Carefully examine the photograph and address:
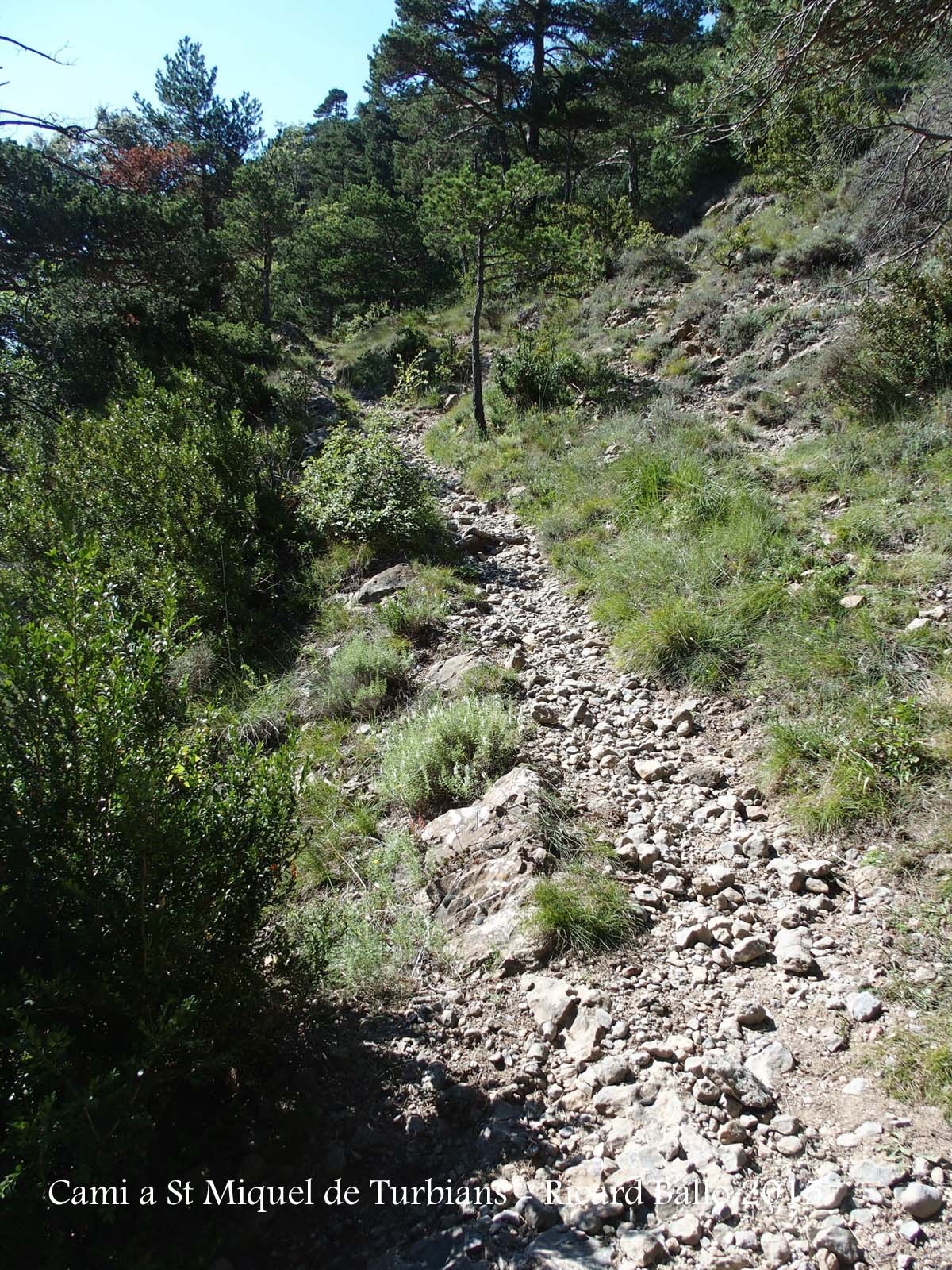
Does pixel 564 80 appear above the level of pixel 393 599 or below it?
above

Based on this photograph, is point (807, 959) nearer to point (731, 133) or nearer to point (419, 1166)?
point (419, 1166)

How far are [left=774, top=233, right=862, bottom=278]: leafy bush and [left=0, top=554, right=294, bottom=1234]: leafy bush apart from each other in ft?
40.1

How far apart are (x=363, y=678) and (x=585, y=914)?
9.99ft

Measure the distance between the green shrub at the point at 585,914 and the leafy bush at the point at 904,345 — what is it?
6.56 meters

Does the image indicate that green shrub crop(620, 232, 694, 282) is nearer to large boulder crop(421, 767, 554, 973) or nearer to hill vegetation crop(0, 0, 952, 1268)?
hill vegetation crop(0, 0, 952, 1268)

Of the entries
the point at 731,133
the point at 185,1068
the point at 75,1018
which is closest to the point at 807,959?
the point at 185,1068

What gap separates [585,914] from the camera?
312 centimetres

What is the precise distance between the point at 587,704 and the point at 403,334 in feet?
46.1

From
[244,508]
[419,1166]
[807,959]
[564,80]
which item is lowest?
[419,1166]

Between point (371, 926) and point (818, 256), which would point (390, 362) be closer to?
point (818, 256)

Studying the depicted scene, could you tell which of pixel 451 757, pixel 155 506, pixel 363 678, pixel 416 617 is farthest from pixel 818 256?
pixel 451 757

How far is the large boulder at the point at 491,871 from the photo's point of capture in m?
3.12

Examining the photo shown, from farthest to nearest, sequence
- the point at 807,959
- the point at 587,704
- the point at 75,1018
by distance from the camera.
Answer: the point at 587,704
the point at 807,959
the point at 75,1018

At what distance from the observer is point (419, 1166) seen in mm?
2346
